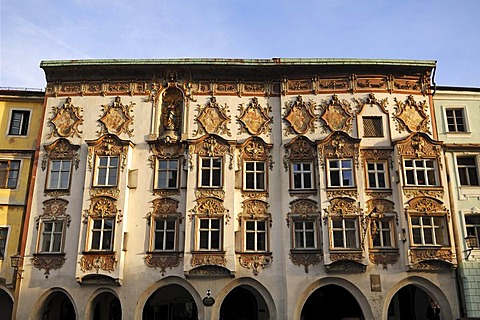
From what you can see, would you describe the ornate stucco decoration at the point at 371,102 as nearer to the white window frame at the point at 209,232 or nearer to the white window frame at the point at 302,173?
the white window frame at the point at 302,173

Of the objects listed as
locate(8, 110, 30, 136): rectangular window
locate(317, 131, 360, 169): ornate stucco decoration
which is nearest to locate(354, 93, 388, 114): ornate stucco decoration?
locate(317, 131, 360, 169): ornate stucco decoration

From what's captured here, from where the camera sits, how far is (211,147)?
82.0 ft

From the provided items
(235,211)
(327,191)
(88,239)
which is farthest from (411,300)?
(88,239)

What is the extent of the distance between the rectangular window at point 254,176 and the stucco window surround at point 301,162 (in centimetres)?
136

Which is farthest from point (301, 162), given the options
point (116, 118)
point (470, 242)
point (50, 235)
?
point (50, 235)

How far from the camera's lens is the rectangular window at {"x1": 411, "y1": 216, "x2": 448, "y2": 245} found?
23.2m

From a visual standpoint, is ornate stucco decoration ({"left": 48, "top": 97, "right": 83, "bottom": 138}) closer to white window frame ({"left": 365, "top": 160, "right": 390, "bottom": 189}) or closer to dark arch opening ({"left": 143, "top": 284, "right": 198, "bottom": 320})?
dark arch opening ({"left": 143, "top": 284, "right": 198, "bottom": 320})

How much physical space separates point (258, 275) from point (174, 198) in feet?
19.3

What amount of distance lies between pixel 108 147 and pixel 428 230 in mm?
17115

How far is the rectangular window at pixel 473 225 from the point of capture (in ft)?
77.5

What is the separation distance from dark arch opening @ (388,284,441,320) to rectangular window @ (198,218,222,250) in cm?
1040

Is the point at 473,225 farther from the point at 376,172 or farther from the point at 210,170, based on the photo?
the point at 210,170

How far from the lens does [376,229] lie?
77.5 ft

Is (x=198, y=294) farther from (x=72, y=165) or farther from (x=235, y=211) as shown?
(x=72, y=165)
